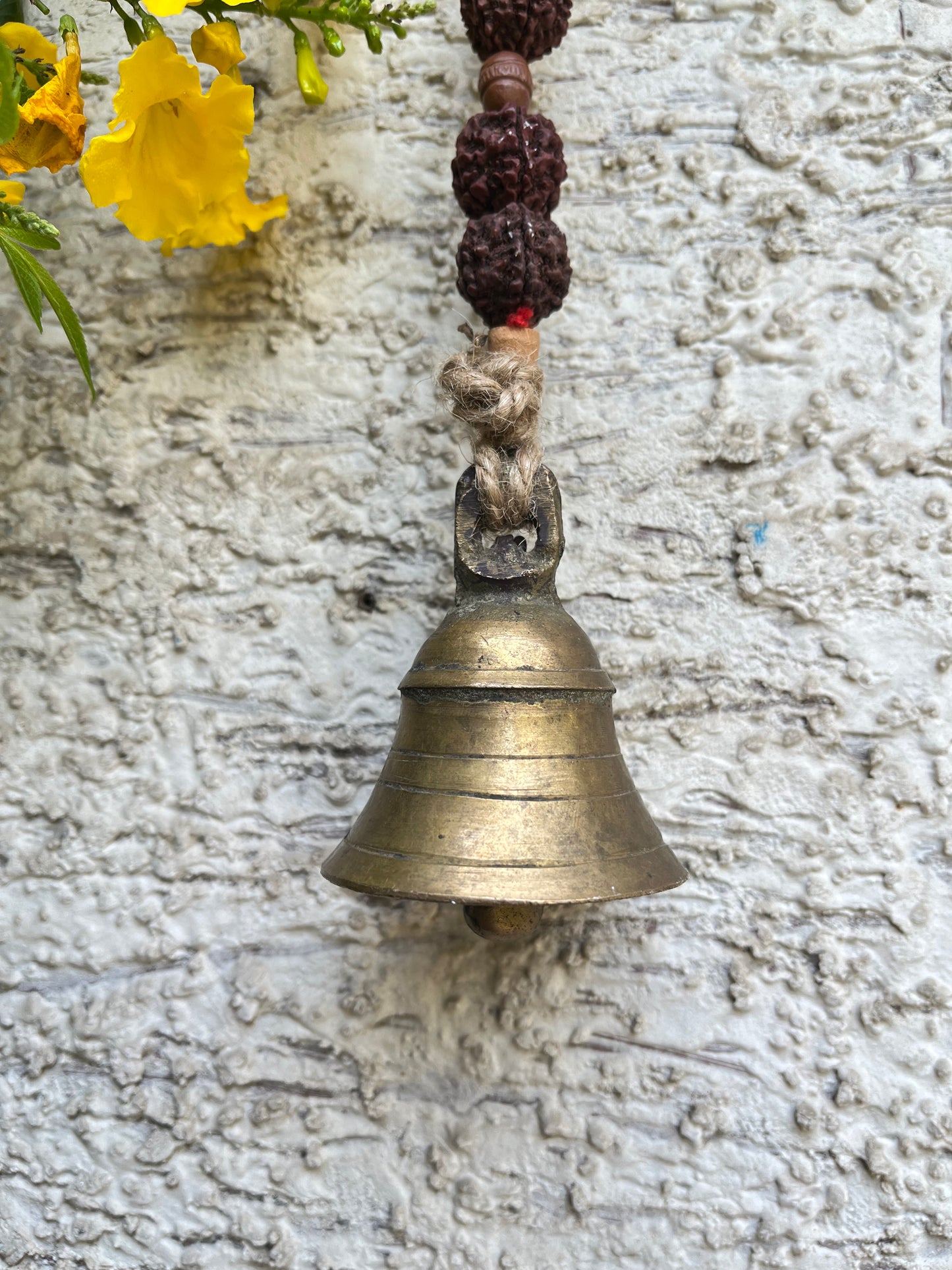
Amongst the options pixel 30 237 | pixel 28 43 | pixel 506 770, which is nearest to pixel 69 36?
pixel 28 43

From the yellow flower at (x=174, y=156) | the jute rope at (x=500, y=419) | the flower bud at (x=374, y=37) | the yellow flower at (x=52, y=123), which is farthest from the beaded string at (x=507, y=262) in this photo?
the yellow flower at (x=52, y=123)

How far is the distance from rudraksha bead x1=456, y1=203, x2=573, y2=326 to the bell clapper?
516 millimetres

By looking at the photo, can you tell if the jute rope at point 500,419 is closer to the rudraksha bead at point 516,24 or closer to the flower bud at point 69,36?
the rudraksha bead at point 516,24

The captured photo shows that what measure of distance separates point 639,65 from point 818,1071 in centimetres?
109

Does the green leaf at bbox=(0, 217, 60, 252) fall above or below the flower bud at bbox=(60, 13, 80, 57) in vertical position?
below

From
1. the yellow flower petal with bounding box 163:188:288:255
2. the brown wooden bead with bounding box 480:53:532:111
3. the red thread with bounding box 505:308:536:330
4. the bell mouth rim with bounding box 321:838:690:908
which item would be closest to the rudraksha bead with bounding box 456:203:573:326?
the red thread with bounding box 505:308:536:330

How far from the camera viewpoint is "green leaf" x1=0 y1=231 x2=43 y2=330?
78 cm

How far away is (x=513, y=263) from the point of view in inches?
31.7

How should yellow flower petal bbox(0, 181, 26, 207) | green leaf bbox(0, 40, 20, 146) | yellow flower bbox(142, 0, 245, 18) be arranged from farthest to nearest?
yellow flower petal bbox(0, 181, 26, 207) < yellow flower bbox(142, 0, 245, 18) < green leaf bbox(0, 40, 20, 146)

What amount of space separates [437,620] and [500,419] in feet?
0.93

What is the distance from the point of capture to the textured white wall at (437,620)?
36.6 inches

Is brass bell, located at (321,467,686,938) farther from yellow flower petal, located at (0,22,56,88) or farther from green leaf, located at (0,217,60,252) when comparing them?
yellow flower petal, located at (0,22,56,88)

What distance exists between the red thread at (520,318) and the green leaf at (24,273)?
40 cm

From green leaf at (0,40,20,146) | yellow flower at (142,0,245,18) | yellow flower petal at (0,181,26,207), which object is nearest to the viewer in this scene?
green leaf at (0,40,20,146)
